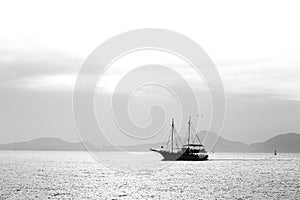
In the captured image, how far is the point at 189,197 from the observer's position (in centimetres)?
7438

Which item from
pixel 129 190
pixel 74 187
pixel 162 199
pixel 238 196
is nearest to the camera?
pixel 162 199

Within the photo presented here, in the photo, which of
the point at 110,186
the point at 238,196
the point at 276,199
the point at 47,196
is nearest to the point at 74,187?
the point at 110,186

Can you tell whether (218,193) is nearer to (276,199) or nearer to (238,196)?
(238,196)

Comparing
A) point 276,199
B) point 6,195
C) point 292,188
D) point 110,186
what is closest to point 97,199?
point 6,195

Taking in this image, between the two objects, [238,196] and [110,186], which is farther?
[110,186]

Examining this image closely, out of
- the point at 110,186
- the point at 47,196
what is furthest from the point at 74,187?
the point at 47,196

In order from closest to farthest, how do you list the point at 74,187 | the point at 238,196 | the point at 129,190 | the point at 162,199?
the point at 162,199 < the point at 238,196 < the point at 129,190 < the point at 74,187

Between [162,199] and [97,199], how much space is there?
9429 mm

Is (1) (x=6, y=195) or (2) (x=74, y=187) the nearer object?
(1) (x=6, y=195)

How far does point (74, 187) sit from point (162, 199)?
23.6 meters

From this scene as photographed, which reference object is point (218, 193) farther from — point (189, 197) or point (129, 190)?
point (129, 190)

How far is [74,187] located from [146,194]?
17617 millimetres

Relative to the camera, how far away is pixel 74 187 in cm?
8812

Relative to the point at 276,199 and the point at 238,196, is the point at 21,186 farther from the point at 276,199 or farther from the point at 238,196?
the point at 276,199
